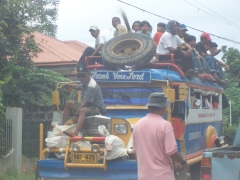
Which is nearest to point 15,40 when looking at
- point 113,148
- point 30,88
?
point 30,88

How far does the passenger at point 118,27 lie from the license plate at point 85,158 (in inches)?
177

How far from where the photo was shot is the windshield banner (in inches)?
380

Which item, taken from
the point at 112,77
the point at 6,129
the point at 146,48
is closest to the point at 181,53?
the point at 146,48

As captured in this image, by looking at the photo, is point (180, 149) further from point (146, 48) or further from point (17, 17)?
point (17, 17)

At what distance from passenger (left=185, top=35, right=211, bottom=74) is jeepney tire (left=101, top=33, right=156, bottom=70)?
1427 millimetres

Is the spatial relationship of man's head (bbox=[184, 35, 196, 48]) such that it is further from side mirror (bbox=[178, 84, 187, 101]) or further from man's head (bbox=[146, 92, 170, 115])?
man's head (bbox=[146, 92, 170, 115])

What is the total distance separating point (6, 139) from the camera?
1234cm

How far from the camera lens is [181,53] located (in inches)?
432

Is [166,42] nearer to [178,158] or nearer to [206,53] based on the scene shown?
[206,53]

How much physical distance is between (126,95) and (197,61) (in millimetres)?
2440

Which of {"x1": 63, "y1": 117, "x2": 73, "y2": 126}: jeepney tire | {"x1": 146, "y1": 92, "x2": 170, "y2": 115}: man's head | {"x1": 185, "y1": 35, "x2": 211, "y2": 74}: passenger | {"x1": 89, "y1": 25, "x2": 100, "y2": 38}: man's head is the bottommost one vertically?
{"x1": 63, "y1": 117, "x2": 73, "y2": 126}: jeepney tire

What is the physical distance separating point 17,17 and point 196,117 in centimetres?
517

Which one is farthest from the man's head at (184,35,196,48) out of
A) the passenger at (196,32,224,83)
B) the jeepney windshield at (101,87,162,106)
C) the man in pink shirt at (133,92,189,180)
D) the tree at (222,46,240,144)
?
the tree at (222,46,240,144)

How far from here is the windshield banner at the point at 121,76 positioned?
9.64m
